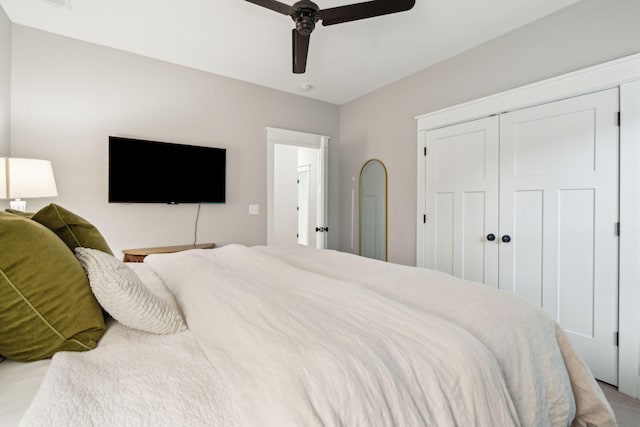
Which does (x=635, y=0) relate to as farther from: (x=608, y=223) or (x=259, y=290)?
(x=259, y=290)

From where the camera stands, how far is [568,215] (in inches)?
85.6

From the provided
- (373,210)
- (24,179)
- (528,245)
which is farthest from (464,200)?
(24,179)

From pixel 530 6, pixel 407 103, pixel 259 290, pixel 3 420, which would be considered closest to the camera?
pixel 3 420

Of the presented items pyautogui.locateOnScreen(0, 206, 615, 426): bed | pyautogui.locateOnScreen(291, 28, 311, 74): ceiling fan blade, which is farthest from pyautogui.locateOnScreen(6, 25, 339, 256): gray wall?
pyautogui.locateOnScreen(0, 206, 615, 426): bed

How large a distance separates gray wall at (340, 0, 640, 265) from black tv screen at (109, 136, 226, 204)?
1868 millimetres

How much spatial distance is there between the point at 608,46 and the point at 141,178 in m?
3.96

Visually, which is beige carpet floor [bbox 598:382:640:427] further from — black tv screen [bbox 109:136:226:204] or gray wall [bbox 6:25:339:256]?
black tv screen [bbox 109:136:226:204]

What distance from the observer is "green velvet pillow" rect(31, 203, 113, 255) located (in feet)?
3.45

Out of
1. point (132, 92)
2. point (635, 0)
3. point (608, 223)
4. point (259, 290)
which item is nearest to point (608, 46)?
point (635, 0)

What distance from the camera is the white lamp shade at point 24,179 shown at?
187 cm

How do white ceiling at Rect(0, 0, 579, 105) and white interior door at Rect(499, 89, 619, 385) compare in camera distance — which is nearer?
white interior door at Rect(499, 89, 619, 385)

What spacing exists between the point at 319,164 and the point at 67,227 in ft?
10.8

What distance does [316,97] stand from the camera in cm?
397

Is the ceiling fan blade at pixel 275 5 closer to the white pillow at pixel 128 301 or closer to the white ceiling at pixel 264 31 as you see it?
the white ceiling at pixel 264 31
